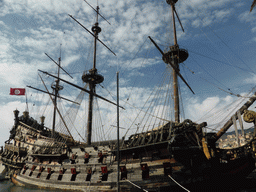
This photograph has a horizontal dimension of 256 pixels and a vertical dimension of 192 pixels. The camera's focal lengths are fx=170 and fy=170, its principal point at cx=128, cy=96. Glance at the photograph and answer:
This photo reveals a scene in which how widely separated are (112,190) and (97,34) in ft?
118

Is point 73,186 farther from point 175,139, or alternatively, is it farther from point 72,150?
point 175,139

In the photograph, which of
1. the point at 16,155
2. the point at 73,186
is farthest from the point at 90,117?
the point at 16,155

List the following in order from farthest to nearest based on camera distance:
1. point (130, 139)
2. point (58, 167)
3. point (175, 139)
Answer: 1. point (58, 167)
2. point (130, 139)
3. point (175, 139)

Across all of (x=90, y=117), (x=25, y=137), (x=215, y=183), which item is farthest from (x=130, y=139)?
(x=25, y=137)

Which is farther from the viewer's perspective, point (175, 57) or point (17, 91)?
point (17, 91)

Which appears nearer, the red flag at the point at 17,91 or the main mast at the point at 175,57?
the main mast at the point at 175,57

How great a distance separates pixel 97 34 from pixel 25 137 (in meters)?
28.9

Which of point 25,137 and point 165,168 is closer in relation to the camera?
point 165,168

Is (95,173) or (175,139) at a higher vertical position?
(175,139)

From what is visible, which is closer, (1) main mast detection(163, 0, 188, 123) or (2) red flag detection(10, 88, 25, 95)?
(1) main mast detection(163, 0, 188, 123)

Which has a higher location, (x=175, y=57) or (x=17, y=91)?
(x=175, y=57)

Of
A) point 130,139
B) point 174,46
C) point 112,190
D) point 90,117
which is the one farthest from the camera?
point 90,117

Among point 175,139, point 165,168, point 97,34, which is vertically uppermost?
point 97,34

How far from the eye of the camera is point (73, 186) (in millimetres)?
21594
